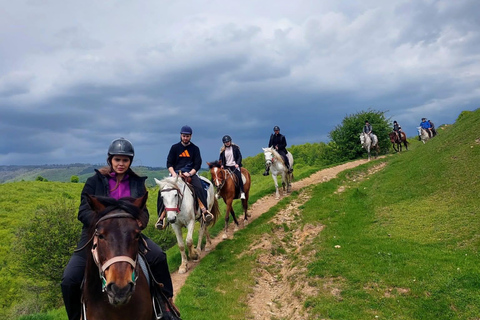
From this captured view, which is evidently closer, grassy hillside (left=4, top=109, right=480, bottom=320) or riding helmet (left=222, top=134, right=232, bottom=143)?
grassy hillside (left=4, top=109, right=480, bottom=320)

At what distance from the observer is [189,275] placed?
9938mm

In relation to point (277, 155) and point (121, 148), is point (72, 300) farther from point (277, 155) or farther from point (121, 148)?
point (277, 155)

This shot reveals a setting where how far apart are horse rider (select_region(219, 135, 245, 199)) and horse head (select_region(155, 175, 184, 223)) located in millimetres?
Answer: 4675

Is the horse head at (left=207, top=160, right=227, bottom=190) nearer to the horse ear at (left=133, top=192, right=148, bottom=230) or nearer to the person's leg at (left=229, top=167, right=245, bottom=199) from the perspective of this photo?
the person's leg at (left=229, top=167, right=245, bottom=199)

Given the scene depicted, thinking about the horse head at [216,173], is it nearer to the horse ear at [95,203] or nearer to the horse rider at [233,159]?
the horse rider at [233,159]

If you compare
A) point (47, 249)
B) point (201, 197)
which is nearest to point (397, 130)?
point (201, 197)

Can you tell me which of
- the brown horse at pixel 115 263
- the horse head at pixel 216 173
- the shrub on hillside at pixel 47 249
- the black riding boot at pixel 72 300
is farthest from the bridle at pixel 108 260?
the shrub on hillside at pixel 47 249

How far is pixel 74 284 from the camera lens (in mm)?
3844

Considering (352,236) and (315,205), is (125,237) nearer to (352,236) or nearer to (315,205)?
(352,236)

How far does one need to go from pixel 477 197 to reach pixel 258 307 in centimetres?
976

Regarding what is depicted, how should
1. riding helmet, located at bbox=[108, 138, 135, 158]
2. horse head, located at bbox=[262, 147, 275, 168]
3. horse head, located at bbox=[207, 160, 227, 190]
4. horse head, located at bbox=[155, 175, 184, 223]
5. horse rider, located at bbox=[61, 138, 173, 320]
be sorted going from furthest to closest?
horse head, located at bbox=[262, 147, 275, 168]
horse head, located at bbox=[207, 160, 227, 190]
horse head, located at bbox=[155, 175, 184, 223]
riding helmet, located at bbox=[108, 138, 135, 158]
horse rider, located at bbox=[61, 138, 173, 320]

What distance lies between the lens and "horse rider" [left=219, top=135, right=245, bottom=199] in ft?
45.9

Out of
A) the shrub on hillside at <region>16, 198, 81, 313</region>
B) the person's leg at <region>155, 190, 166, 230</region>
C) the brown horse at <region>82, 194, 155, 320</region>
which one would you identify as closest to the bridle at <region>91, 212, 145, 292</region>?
the brown horse at <region>82, 194, 155, 320</region>

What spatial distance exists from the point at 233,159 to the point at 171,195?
5342 mm
